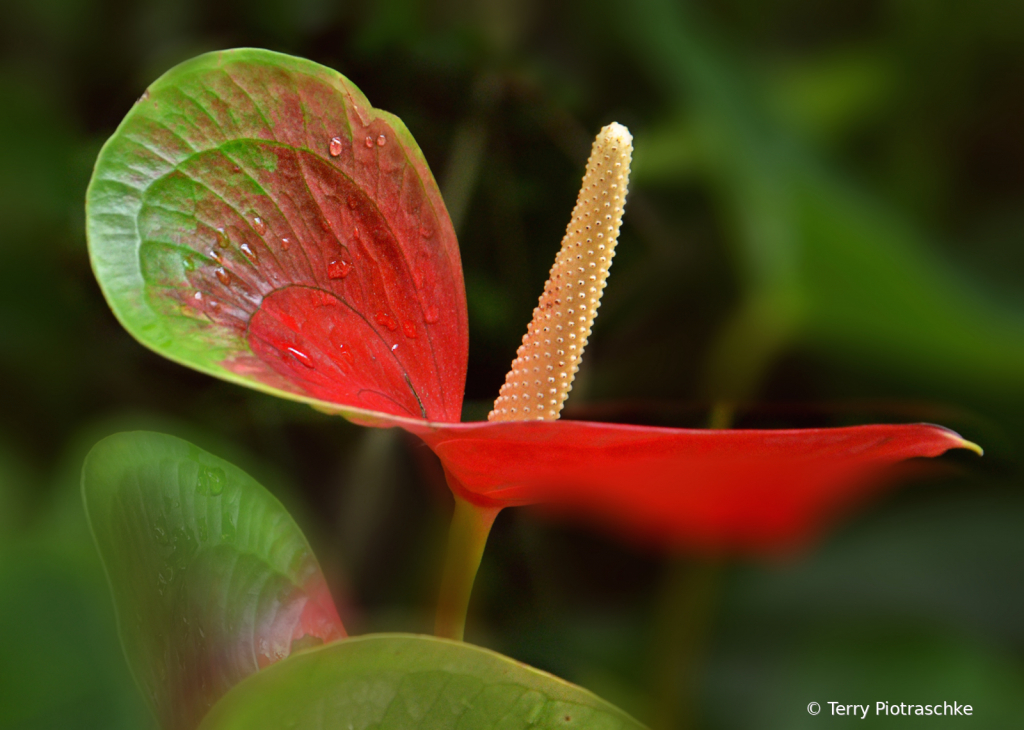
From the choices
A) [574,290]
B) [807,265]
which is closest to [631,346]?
[807,265]

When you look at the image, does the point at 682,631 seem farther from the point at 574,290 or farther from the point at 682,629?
the point at 574,290

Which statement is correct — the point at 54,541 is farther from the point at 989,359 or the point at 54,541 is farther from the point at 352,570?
the point at 989,359

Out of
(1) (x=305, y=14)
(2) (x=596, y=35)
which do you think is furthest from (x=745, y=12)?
(1) (x=305, y=14)

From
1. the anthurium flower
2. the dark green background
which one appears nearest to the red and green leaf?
the anthurium flower

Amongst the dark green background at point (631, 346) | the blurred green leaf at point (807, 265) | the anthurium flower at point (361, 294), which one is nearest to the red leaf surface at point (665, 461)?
the anthurium flower at point (361, 294)

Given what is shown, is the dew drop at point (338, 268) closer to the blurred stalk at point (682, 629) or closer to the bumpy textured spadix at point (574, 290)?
the bumpy textured spadix at point (574, 290)
